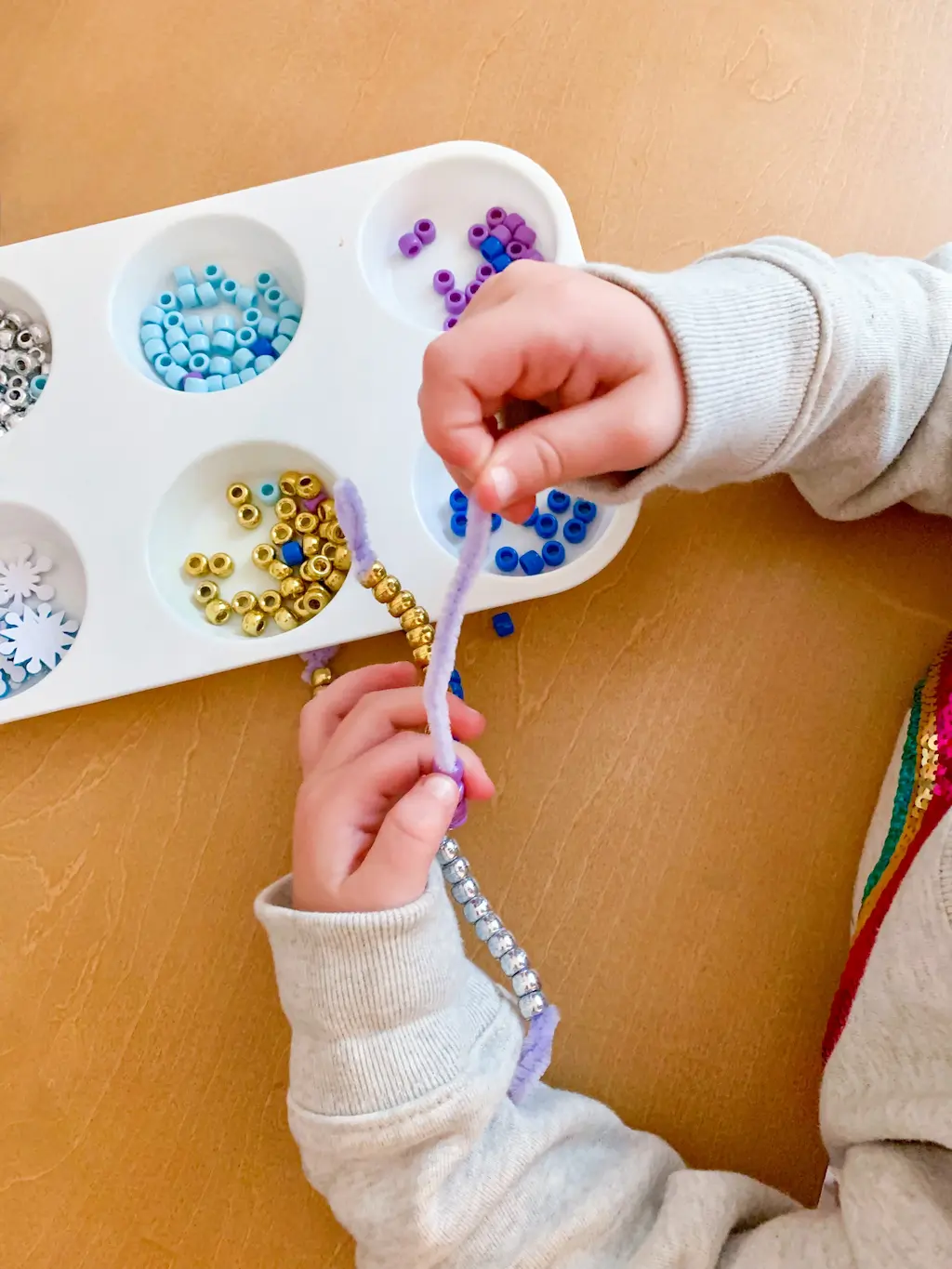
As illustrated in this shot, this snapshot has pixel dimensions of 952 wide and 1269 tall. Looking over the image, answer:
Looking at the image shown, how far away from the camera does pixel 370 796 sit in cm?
49

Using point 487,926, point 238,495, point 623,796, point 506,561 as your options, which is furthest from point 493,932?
point 238,495

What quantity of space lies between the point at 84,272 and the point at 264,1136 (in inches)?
21.9

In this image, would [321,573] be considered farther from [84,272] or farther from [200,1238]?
[200,1238]

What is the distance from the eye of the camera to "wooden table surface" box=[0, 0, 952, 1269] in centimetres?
54

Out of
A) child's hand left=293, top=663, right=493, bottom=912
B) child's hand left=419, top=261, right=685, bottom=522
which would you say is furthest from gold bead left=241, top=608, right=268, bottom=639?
child's hand left=419, top=261, right=685, bottom=522

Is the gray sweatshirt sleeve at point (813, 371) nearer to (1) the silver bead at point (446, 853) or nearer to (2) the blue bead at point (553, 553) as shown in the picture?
(2) the blue bead at point (553, 553)

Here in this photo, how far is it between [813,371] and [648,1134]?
0.40 meters

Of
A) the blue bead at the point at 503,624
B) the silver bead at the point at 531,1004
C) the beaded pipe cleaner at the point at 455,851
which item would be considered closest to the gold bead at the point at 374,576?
the beaded pipe cleaner at the point at 455,851

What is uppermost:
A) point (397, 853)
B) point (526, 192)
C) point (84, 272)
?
point (526, 192)

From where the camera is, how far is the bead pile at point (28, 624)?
2.09 feet

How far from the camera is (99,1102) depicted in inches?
21.9

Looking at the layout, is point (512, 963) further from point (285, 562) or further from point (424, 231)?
point (424, 231)

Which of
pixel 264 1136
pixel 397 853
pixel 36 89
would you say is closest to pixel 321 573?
pixel 397 853

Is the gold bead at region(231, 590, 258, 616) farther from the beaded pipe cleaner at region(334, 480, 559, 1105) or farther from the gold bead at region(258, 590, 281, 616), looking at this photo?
the beaded pipe cleaner at region(334, 480, 559, 1105)
